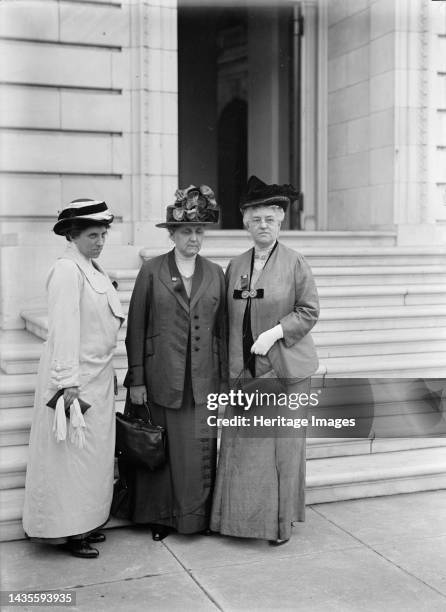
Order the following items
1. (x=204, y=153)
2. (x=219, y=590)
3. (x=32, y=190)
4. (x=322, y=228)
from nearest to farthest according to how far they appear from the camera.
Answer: (x=219, y=590)
(x=32, y=190)
(x=322, y=228)
(x=204, y=153)

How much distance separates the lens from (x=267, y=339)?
4.07 m

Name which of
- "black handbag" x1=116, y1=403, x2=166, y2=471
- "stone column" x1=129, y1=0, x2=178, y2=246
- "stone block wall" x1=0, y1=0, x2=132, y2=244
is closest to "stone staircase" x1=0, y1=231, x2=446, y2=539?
"stone column" x1=129, y1=0, x2=178, y2=246

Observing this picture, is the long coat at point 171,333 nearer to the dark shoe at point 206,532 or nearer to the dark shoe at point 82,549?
the dark shoe at point 206,532

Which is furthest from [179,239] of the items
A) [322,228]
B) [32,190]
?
[322,228]

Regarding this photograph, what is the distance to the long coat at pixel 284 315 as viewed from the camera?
→ 4129 mm

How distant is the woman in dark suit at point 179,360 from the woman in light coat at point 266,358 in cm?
11

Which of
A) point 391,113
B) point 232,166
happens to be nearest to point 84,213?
point 391,113

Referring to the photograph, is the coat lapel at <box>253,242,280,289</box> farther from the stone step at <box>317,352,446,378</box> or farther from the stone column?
the stone column

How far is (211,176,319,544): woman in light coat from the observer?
4.13 meters

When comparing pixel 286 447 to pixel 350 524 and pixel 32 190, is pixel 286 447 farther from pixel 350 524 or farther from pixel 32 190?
pixel 32 190

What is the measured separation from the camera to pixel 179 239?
4.22 meters

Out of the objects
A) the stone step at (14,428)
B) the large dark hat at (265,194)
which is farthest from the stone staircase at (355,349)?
the large dark hat at (265,194)

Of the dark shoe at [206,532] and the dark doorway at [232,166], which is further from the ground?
the dark doorway at [232,166]

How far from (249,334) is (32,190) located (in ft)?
Result: 11.7
